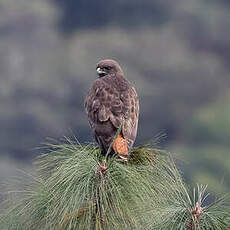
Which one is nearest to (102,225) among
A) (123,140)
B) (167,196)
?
(167,196)

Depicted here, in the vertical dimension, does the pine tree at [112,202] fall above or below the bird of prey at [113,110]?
below

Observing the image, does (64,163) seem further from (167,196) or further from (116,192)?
(167,196)

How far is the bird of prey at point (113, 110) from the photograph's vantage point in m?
4.20

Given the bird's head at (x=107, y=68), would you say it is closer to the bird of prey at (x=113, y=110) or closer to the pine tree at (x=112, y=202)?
the bird of prey at (x=113, y=110)

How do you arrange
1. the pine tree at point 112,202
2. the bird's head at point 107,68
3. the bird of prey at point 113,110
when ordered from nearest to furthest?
the pine tree at point 112,202
the bird of prey at point 113,110
the bird's head at point 107,68

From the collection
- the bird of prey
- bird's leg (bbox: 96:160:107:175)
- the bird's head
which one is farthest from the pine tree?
the bird's head

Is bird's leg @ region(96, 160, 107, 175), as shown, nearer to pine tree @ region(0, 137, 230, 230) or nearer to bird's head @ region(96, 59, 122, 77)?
pine tree @ region(0, 137, 230, 230)

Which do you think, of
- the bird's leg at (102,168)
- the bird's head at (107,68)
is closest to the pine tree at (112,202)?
the bird's leg at (102,168)

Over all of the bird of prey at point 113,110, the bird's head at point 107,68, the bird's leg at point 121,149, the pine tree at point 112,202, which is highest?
the bird's head at point 107,68

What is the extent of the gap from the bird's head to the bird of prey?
8cm

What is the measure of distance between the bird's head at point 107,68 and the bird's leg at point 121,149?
35.3 inches

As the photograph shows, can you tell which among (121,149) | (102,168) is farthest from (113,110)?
(102,168)

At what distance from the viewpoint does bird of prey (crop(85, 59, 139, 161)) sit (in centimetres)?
420

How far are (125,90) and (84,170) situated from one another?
4.90 ft
